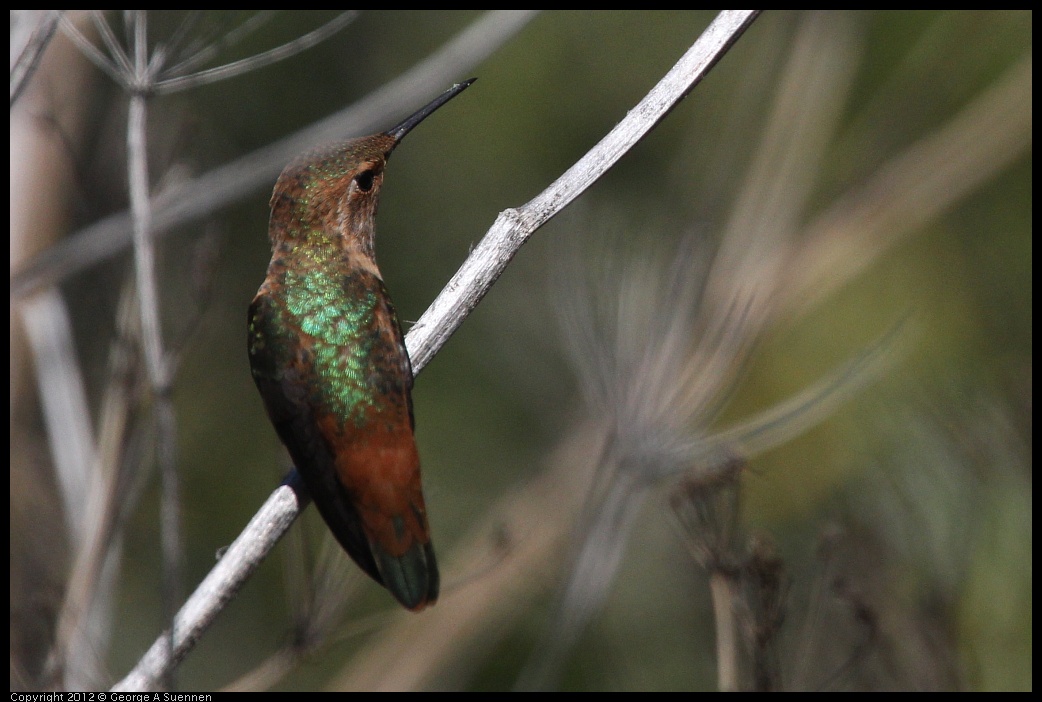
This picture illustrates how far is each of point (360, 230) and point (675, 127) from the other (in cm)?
457

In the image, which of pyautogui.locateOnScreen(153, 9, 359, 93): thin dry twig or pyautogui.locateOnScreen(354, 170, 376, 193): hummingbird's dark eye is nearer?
pyautogui.locateOnScreen(153, 9, 359, 93): thin dry twig

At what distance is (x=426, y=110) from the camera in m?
3.66

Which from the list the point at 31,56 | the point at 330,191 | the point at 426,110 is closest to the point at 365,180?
the point at 330,191

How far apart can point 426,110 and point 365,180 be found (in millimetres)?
446

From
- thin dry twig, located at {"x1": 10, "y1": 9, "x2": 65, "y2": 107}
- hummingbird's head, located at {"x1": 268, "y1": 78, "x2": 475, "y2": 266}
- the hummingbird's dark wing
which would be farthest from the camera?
hummingbird's head, located at {"x1": 268, "y1": 78, "x2": 475, "y2": 266}

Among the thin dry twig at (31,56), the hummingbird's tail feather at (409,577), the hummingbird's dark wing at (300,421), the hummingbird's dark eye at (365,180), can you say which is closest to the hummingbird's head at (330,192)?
the hummingbird's dark eye at (365,180)

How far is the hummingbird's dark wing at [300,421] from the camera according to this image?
353 centimetres

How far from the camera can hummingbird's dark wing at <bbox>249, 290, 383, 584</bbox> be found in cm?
353

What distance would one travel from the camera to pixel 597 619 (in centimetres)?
716

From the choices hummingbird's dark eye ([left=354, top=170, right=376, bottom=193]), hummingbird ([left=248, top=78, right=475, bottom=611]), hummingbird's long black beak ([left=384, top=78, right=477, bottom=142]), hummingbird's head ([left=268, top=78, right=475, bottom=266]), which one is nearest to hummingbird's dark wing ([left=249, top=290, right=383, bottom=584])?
hummingbird ([left=248, top=78, right=475, bottom=611])

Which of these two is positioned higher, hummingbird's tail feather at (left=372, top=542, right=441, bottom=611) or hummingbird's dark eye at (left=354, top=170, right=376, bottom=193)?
hummingbird's dark eye at (left=354, top=170, right=376, bottom=193)

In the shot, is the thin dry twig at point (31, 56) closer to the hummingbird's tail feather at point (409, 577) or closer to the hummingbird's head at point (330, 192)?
the hummingbird's head at point (330, 192)

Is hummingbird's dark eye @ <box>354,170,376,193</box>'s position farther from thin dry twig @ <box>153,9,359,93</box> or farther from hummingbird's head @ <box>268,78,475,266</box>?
thin dry twig @ <box>153,9,359,93</box>

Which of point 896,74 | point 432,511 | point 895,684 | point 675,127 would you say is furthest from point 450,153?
point 895,684
